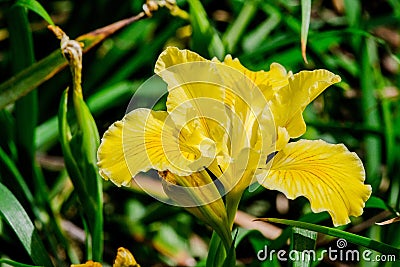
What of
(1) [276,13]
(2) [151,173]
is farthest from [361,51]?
(2) [151,173]

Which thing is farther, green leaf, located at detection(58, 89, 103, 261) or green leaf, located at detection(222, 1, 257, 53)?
green leaf, located at detection(222, 1, 257, 53)

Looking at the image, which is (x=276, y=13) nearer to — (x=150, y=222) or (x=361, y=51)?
(x=361, y=51)

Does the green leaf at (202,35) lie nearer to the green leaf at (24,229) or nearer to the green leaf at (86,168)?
the green leaf at (86,168)

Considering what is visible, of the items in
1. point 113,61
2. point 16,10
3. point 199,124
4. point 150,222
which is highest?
point 16,10

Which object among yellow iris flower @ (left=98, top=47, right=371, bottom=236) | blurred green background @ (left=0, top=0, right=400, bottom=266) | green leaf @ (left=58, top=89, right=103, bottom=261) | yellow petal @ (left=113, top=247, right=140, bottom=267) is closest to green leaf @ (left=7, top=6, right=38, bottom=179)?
blurred green background @ (left=0, top=0, right=400, bottom=266)

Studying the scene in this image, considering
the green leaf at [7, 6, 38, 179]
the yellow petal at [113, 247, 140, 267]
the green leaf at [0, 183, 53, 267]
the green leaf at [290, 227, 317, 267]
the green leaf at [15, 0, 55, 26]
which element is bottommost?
the green leaf at [290, 227, 317, 267]

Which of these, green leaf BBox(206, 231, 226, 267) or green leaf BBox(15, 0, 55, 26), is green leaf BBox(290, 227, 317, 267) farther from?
green leaf BBox(15, 0, 55, 26)

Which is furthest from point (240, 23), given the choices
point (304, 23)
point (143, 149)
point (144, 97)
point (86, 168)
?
point (143, 149)
